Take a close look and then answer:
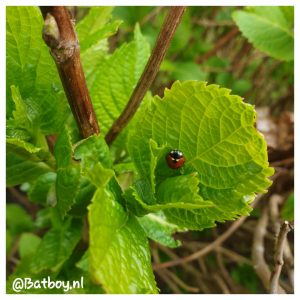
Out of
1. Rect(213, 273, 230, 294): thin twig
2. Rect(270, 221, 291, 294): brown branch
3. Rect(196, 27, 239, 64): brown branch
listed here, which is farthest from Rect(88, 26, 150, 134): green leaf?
Rect(196, 27, 239, 64): brown branch

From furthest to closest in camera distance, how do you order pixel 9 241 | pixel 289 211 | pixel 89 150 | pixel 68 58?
pixel 9 241 < pixel 289 211 < pixel 89 150 < pixel 68 58

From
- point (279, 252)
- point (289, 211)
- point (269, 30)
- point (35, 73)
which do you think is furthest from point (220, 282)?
point (35, 73)

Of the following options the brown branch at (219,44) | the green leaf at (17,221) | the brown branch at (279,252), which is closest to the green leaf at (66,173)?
the brown branch at (279,252)

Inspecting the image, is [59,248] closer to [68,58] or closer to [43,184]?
[43,184]

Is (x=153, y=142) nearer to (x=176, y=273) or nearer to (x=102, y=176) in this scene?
(x=102, y=176)

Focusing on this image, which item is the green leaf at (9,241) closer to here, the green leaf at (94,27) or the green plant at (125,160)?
the green plant at (125,160)

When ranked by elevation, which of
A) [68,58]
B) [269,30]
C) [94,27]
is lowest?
[68,58]

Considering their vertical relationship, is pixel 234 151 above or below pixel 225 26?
below

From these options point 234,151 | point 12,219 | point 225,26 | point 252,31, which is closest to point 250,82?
point 225,26
